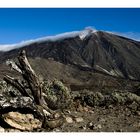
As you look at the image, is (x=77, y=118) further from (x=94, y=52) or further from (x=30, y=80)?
(x=94, y=52)

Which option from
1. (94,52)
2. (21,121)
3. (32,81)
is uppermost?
(94,52)

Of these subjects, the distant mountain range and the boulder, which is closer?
the boulder

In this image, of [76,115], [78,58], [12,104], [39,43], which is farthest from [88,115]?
[39,43]

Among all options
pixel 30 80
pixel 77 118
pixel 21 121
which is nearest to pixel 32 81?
pixel 30 80

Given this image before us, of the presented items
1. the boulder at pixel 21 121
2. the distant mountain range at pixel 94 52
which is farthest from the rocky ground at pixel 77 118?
the distant mountain range at pixel 94 52

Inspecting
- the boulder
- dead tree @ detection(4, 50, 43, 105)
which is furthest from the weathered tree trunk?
the boulder

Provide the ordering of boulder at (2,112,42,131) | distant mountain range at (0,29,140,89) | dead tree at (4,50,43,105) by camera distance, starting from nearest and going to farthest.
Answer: boulder at (2,112,42,131)
dead tree at (4,50,43,105)
distant mountain range at (0,29,140,89)

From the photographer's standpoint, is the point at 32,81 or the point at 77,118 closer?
the point at 77,118

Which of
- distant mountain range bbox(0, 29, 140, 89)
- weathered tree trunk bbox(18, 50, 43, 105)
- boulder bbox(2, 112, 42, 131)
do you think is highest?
distant mountain range bbox(0, 29, 140, 89)

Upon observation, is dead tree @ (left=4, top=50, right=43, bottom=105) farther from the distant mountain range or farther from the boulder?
the distant mountain range

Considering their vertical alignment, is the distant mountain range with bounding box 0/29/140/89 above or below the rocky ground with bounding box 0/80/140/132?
above

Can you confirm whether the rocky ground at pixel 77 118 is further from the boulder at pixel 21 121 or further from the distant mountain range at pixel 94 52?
the distant mountain range at pixel 94 52
